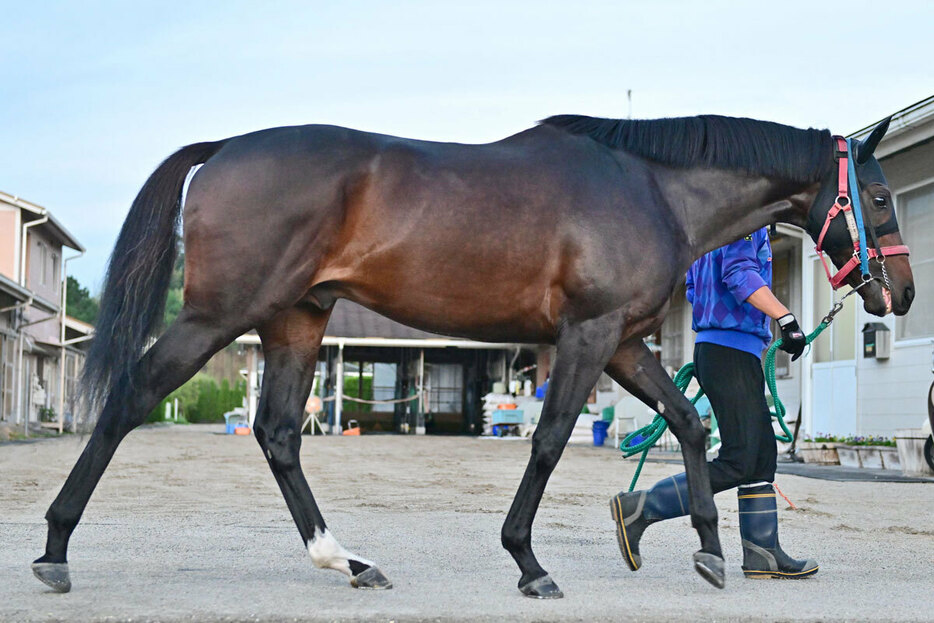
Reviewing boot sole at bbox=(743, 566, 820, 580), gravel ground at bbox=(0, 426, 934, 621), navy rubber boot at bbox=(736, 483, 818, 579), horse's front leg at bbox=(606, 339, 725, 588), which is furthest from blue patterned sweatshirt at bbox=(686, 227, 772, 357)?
gravel ground at bbox=(0, 426, 934, 621)

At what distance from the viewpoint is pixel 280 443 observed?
15.0 feet

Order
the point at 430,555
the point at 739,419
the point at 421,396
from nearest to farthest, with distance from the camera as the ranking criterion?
the point at 739,419, the point at 430,555, the point at 421,396

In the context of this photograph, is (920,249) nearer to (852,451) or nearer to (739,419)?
(852,451)

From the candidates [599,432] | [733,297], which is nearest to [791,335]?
[733,297]

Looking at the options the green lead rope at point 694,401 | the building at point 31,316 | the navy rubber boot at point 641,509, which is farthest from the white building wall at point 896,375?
the building at point 31,316

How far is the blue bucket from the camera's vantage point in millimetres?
23814

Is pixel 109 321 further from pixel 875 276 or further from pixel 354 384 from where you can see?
pixel 354 384

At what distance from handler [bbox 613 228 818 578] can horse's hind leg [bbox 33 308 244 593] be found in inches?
77.1

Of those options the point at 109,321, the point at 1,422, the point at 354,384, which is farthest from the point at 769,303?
the point at 354,384

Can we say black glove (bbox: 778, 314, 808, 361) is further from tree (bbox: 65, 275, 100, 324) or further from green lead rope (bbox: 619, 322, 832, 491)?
tree (bbox: 65, 275, 100, 324)

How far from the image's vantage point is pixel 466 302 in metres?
4.31

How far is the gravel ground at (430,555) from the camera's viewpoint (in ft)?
12.3

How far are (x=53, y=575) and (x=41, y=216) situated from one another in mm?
29304

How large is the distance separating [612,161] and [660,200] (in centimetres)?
25
